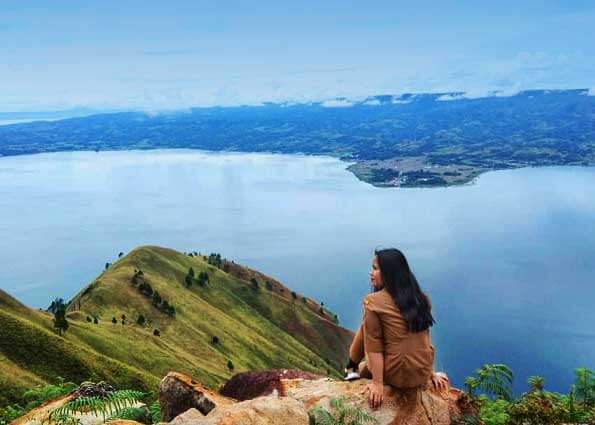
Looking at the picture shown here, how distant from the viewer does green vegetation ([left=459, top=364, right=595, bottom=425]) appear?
10.8 m

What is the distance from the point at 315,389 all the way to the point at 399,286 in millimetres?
3185

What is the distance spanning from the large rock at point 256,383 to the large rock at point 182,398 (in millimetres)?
524

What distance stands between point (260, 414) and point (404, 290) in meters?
3.18

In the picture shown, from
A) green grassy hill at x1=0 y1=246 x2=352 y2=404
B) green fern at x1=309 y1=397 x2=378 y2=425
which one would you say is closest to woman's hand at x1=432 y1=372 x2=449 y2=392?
green fern at x1=309 y1=397 x2=378 y2=425

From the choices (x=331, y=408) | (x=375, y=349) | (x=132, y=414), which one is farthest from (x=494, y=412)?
(x=132, y=414)

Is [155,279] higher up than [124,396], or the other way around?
[124,396]

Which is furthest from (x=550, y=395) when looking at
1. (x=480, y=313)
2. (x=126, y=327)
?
(x=480, y=313)

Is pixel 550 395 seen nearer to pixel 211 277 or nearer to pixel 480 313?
pixel 211 277

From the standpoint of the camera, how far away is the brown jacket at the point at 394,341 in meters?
9.58

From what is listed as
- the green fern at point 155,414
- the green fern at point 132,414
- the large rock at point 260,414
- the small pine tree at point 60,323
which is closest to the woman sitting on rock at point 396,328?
the large rock at point 260,414

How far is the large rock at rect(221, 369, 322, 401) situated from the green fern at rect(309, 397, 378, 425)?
2769 millimetres

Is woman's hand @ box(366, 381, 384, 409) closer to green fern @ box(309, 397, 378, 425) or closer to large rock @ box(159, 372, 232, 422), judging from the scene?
green fern @ box(309, 397, 378, 425)

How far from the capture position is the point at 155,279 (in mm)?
128125

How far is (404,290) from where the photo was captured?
31.4 ft
